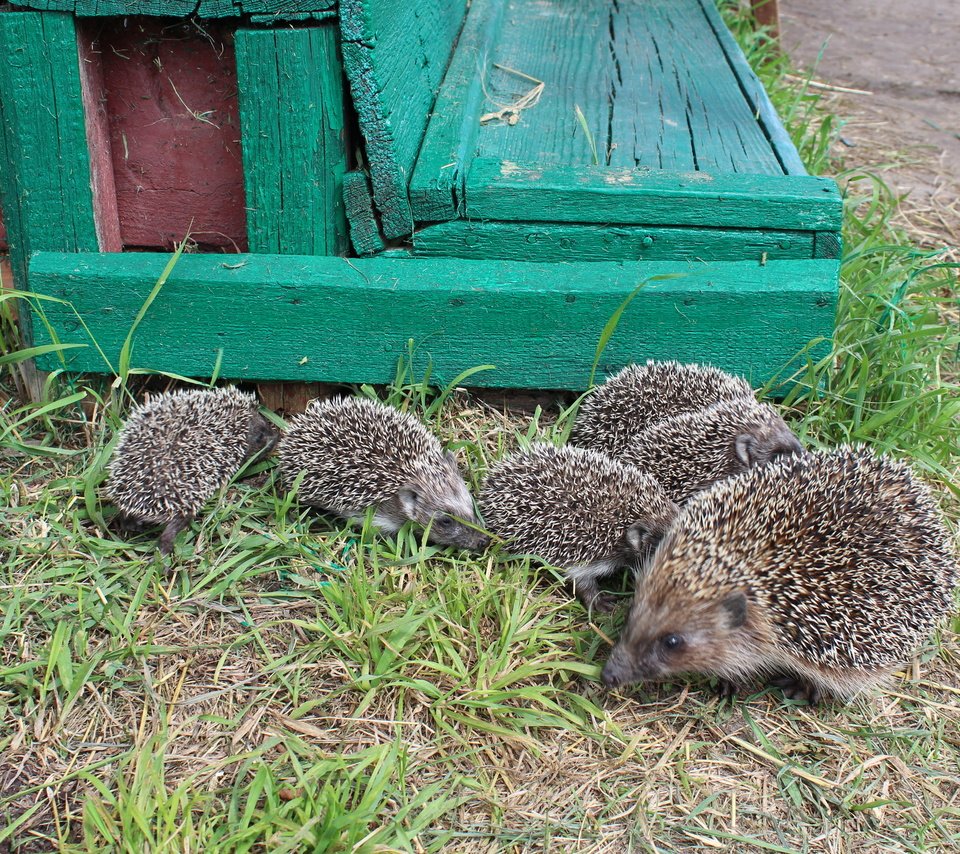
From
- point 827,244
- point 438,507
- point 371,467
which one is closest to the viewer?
point 438,507

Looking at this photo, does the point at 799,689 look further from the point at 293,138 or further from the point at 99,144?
the point at 99,144

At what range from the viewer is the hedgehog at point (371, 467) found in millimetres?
3910

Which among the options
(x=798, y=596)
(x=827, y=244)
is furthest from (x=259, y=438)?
(x=827, y=244)

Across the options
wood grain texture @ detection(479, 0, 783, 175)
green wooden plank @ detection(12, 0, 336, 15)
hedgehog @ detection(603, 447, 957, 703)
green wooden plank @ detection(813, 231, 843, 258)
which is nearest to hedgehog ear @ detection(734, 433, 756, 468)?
hedgehog @ detection(603, 447, 957, 703)

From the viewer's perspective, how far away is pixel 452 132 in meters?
4.59

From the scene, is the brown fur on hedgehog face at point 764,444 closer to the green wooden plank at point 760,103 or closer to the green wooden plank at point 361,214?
the green wooden plank at point 760,103

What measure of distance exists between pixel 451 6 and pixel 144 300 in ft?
11.0

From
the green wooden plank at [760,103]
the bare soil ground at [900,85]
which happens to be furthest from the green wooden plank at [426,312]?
the bare soil ground at [900,85]

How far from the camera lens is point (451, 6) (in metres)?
6.14

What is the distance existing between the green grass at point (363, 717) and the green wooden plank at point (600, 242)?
47 centimetres

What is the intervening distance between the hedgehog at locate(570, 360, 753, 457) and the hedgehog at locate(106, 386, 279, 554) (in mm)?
1549

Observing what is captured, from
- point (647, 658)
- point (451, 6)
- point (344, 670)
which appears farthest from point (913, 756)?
point (451, 6)

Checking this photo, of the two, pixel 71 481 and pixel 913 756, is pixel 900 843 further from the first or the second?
pixel 71 481

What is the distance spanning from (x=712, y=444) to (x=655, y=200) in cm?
114
